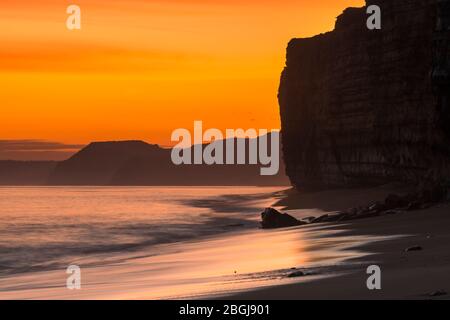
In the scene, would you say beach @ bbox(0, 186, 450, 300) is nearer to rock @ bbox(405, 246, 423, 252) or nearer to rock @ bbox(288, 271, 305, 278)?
rock @ bbox(288, 271, 305, 278)

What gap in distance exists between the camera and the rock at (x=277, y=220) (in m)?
34.0

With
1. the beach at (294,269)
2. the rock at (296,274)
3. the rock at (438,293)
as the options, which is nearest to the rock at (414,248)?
the beach at (294,269)

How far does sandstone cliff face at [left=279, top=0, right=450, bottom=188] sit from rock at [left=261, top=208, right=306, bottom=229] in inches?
287

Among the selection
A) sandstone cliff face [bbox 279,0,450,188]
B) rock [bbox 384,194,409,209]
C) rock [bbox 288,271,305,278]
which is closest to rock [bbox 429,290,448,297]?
rock [bbox 288,271,305,278]

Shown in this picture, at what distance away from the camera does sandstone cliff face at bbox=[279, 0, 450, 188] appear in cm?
3866

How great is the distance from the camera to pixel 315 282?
12781 millimetres

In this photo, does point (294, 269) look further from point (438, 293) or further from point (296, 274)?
point (438, 293)

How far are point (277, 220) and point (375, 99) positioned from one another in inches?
956

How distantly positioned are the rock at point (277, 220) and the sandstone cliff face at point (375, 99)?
23.9ft

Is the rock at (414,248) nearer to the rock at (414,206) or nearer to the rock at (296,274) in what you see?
the rock at (296,274)

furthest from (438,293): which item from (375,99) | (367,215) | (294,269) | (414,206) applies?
(375,99)

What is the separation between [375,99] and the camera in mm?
56438
